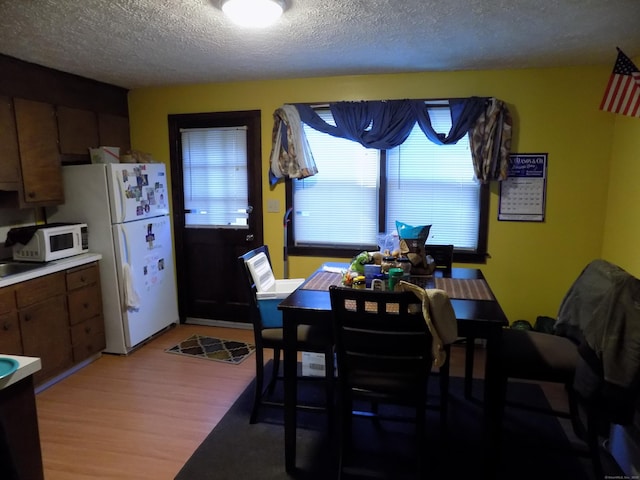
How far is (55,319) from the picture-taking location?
299 cm

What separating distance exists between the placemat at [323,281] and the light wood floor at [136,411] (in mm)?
1009

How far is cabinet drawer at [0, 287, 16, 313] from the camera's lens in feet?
8.52

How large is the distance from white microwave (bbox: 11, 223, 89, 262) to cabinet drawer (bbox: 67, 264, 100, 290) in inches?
5.6

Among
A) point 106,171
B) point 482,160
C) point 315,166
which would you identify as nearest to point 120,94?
point 106,171

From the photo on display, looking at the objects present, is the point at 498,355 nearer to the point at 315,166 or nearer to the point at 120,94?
the point at 315,166

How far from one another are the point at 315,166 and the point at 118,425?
2362 millimetres

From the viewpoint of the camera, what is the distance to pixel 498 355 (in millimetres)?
1881

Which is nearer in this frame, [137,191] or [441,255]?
[441,255]

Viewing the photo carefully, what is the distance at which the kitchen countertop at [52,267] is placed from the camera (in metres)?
2.65

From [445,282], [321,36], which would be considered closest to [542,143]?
[445,282]

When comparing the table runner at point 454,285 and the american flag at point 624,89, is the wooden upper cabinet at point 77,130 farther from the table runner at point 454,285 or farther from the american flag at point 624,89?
the american flag at point 624,89

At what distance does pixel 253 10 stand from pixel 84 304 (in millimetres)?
2497

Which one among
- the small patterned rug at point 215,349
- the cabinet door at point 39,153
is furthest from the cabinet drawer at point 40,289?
the small patterned rug at point 215,349

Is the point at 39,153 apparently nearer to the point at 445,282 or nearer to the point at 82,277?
the point at 82,277
